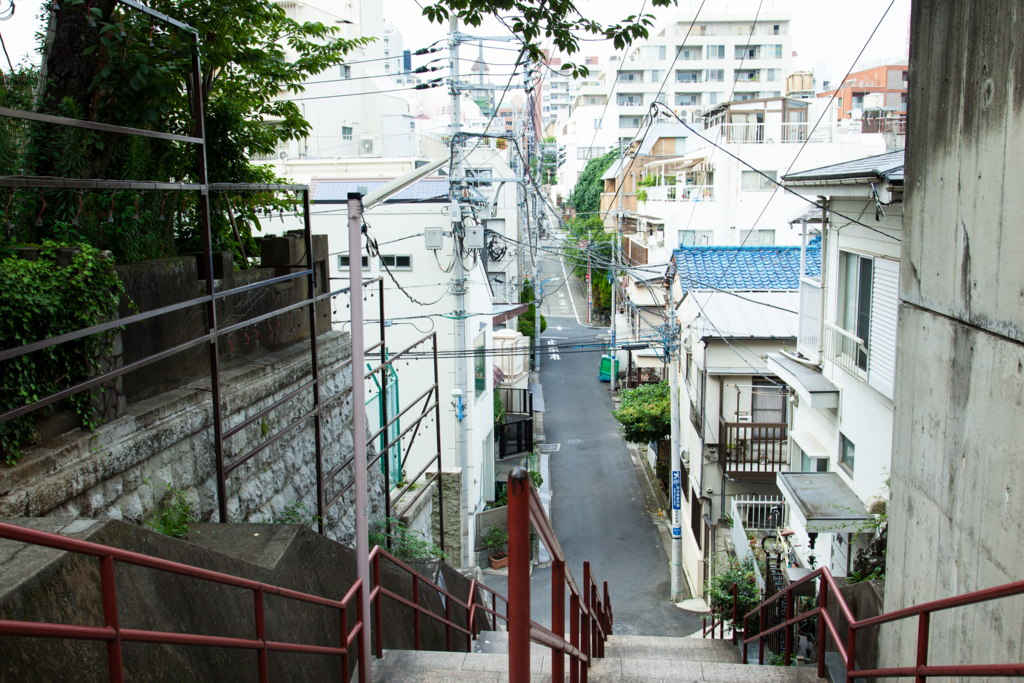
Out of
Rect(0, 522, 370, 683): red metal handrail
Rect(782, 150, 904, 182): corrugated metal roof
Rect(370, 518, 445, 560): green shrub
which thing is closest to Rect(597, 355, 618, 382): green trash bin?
Rect(782, 150, 904, 182): corrugated metal roof

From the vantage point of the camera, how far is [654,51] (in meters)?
71.4

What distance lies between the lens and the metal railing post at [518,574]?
239 cm

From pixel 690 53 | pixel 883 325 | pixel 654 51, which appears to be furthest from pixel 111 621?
pixel 654 51

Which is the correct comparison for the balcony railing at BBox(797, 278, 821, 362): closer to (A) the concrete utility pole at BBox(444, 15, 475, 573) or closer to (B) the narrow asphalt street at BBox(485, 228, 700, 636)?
(A) the concrete utility pole at BBox(444, 15, 475, 573)

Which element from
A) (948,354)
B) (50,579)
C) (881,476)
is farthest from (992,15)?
(881,476)

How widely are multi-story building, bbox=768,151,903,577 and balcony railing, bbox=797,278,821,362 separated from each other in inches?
0.7

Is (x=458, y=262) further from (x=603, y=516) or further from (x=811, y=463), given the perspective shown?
(x=603, y=516)

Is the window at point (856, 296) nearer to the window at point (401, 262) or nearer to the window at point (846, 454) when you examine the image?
the window at point (846, 454)

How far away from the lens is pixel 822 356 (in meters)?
12.1

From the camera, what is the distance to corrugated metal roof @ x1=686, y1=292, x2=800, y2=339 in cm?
1753

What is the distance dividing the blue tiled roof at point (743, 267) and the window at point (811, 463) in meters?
5.94

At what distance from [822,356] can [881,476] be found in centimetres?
261

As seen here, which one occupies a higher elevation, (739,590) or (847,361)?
(847,361)

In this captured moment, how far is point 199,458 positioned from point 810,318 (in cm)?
1004
